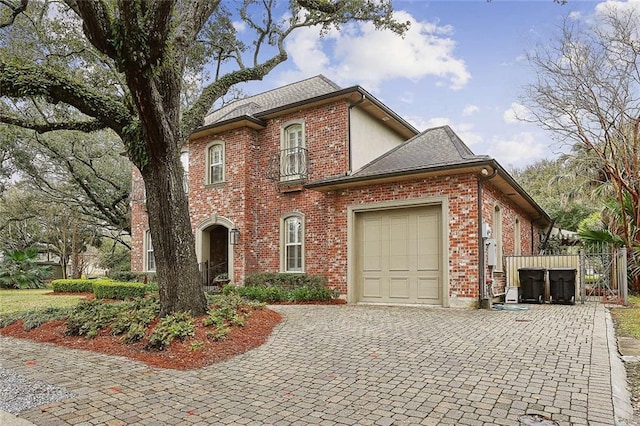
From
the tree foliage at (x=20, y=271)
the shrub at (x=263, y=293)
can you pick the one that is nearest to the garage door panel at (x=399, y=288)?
the shrub at (x=263, y=293)

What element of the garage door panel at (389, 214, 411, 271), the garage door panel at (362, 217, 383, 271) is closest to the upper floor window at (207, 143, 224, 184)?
the garage door panel at (362, 217, 383, 271)

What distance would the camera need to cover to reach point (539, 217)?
63.2 ft

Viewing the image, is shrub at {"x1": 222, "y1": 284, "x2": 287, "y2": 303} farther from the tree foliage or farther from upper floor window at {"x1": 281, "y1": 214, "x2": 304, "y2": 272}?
the tree foliage

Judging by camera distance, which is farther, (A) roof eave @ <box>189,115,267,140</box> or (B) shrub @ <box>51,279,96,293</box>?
(B) shrub @ <box>51,279,96,293</box>

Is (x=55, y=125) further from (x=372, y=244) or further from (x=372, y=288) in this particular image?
(x=372, y=288)

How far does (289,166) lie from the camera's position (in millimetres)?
14242

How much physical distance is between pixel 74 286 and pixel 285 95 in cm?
1128

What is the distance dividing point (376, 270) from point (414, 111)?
8.76 meters

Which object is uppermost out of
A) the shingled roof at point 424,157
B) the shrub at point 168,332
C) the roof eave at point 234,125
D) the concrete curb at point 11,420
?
the roof eave at point 234,125

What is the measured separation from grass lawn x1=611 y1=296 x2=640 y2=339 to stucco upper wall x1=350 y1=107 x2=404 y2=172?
7272 mm

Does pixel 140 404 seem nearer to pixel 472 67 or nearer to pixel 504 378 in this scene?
pixel 504 378

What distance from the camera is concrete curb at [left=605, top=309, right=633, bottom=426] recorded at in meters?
3.66

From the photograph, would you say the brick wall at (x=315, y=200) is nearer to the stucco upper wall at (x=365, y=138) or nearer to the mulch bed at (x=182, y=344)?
the stucco upper wall at (x=365, y=138)

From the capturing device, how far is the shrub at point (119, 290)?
13.9 meters
